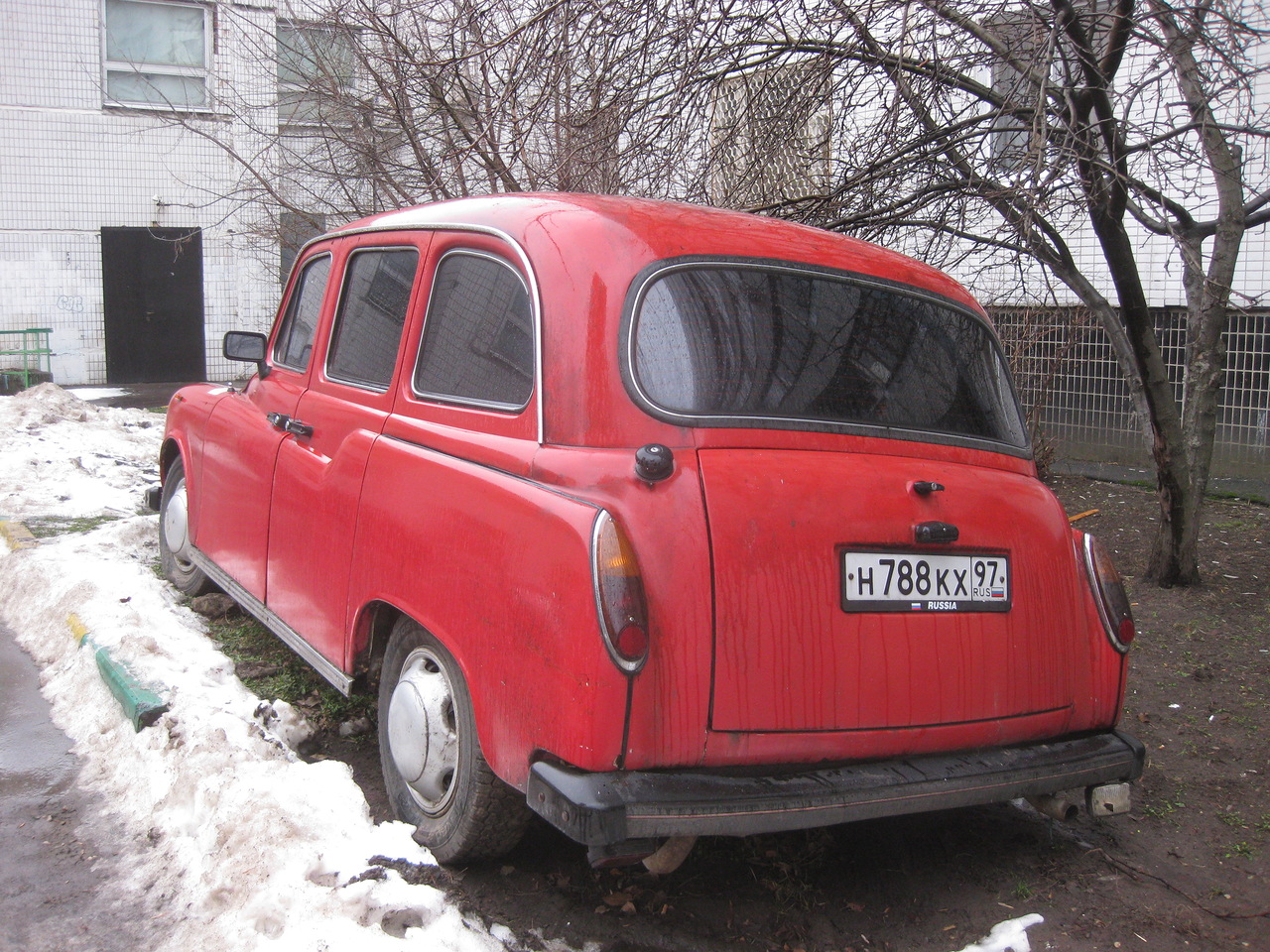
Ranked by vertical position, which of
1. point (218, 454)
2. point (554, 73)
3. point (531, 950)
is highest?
point (554, 73)

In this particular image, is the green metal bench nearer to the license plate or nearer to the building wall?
the building wall

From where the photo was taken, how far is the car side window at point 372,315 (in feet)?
12.2

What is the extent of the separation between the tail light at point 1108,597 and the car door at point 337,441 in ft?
7.64

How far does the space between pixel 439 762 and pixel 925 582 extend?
58.1 inches

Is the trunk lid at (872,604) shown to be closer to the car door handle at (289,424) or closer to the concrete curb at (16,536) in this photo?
the car door handle at (289,424)

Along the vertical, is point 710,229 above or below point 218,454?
above

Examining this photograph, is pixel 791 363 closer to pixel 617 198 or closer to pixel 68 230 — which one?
pixel 617 198

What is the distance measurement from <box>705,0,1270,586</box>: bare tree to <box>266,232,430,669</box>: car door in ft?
8.37

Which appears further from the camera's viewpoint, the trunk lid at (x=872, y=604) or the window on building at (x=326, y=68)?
the window on building at (x=326, y=68)

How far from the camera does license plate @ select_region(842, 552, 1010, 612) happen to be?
2.82 metres

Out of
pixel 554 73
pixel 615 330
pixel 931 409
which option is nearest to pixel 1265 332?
pixel 554 73

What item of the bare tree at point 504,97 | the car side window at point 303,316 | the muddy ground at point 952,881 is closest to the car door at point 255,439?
the car side window at point 303,316

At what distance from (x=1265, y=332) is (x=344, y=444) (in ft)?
31.0

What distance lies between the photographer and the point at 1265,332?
395 inches
